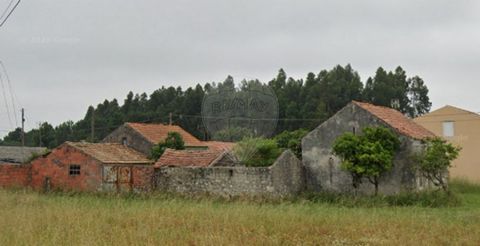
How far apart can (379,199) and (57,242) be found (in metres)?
15.2

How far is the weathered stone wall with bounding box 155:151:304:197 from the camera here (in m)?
22.4

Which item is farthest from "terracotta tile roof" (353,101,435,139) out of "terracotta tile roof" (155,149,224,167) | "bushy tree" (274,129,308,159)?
"terracotta tile roof" (155,149,224,167)

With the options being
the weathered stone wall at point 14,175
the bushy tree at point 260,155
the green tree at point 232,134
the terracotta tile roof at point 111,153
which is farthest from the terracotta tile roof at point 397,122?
the weathered stone wall at point 14,175

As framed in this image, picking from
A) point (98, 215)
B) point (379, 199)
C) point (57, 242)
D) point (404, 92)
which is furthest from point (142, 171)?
point (404, 92)

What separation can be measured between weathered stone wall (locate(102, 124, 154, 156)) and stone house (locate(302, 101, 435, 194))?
10.9 meters

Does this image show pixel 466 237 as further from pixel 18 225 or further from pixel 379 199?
pixel 379 199

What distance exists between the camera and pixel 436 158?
71.1 feet

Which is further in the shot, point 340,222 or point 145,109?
point 145,109

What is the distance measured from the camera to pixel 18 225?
10242 mm

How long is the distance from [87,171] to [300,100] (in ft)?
124

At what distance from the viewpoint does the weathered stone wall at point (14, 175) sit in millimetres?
26578

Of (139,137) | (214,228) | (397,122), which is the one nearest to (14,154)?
(139,137)

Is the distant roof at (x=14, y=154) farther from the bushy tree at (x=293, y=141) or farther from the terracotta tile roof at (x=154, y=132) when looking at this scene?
the bushy tree at (x=293, y=141)

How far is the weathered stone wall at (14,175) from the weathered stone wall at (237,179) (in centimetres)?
723
